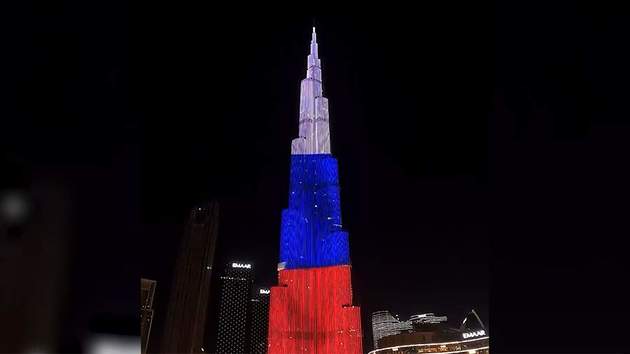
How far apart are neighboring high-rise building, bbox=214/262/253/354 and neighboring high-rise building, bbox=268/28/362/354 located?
13853mm

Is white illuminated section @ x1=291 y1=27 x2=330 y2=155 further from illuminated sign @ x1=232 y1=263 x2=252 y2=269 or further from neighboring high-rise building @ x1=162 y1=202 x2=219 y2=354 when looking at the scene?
illuminated sign @ x1=232 y1=263 x2=252 y2=269

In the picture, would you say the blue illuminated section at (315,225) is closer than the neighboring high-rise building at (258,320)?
Yes

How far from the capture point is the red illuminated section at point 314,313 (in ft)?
58.2

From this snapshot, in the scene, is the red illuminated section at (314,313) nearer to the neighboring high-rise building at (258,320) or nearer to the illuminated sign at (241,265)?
the illuminated sign at (241,265)

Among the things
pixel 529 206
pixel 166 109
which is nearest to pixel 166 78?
pixel 166 109

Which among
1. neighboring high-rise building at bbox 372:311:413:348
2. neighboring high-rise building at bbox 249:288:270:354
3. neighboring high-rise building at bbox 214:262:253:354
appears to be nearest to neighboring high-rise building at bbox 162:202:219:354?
neighboring high-rise building at bbox 372:311:413:348

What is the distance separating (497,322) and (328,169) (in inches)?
639

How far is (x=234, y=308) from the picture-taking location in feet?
112

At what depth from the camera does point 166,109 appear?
6.68 ft

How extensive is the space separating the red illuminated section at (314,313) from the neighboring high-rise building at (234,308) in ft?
44.8

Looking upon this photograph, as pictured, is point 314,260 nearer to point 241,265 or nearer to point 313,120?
point 313,120

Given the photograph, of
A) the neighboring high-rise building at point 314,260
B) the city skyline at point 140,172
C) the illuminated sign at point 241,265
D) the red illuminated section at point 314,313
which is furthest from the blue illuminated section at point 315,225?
the city skyline at point 140,172

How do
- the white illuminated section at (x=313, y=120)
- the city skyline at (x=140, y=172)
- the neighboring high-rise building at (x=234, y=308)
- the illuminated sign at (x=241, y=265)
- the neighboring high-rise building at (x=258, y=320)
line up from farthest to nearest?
the neighboring high-rise building at (x=258, y=320) → the neighboring high-rise building at (x=234, y=308) → the illuminated sign at (x=241, y=265) → the white illuminated section at (x=313, y=120) → the city skyline at (x=140, y=172)

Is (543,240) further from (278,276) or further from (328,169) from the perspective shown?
(278,276)
